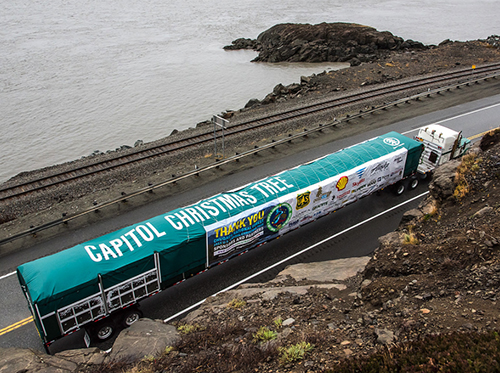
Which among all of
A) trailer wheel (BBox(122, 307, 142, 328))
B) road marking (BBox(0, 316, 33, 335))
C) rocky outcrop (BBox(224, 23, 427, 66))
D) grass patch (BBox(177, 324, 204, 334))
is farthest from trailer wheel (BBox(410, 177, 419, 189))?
rocky outcrop (BBox(224, 23, 427, 66))

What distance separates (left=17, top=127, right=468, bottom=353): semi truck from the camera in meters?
12.7

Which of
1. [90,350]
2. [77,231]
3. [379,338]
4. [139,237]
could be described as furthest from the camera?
[77,231]

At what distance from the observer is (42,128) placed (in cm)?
3950

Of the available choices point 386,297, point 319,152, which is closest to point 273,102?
point 319,152

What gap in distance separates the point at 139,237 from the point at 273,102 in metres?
30.4

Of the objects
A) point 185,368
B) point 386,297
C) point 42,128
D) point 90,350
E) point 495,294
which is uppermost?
point 495,294

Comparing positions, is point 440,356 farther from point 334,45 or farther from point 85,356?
point 334,45

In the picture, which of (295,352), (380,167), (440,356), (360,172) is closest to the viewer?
(440,356)

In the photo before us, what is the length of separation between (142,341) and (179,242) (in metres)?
3.83

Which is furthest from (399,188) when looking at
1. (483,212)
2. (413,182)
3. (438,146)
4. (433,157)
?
(483,212)

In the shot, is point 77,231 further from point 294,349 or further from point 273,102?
point 273,102

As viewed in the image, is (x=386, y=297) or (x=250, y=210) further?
(x=250, y=210)

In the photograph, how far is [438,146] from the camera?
22.0 metres

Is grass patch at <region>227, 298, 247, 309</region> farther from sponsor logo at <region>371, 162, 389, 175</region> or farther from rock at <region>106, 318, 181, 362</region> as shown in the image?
sponsor logo at <region>371, 162, 389, 175</region>
